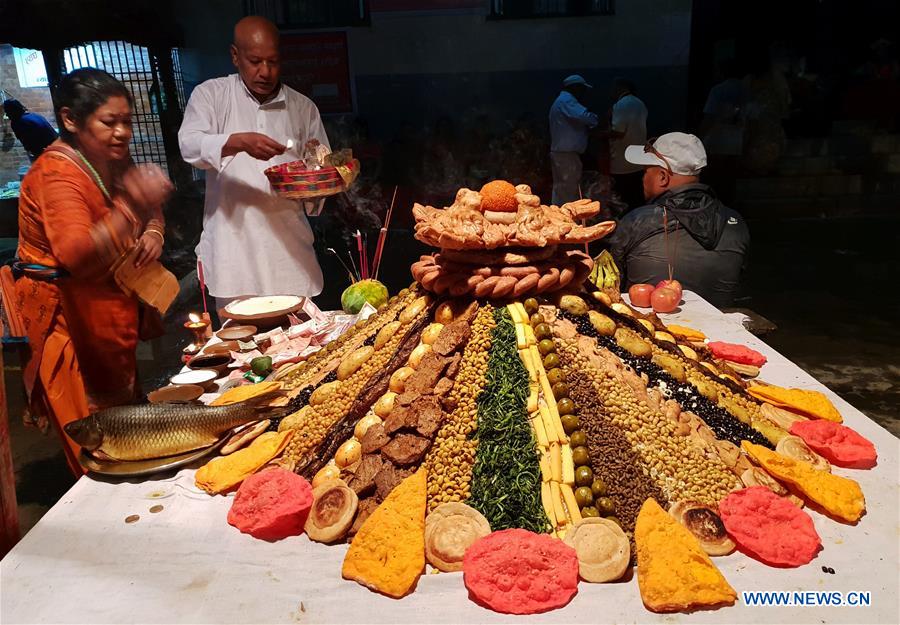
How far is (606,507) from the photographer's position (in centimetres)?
167

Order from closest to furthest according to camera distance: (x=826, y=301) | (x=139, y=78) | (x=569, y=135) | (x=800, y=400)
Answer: (x=800, y=400)
(x=139, y=78)
(x=569, y=135)
(x=826, y=301)

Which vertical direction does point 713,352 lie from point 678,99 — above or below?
below

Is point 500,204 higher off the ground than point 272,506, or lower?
higher

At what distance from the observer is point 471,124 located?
12.8ft

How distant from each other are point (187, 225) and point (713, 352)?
2903 millimetres

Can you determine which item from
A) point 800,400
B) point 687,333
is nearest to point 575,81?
point 687,333

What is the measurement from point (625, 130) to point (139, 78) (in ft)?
9.13

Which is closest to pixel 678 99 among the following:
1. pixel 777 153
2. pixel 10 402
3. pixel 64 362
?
pixel 777 153

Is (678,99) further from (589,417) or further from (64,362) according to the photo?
(64,362)

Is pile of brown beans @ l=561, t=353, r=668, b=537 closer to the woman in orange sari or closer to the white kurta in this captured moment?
the woman in orange sari

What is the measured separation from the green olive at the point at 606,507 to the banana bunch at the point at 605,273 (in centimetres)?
187

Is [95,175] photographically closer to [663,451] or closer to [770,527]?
[663,451]

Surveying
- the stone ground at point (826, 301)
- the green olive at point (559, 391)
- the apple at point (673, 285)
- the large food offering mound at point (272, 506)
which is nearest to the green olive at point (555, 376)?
the green olive at point (559, 391)

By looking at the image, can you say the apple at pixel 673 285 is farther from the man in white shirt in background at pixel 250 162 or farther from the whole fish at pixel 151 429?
the whole fish at pixel 151 429
